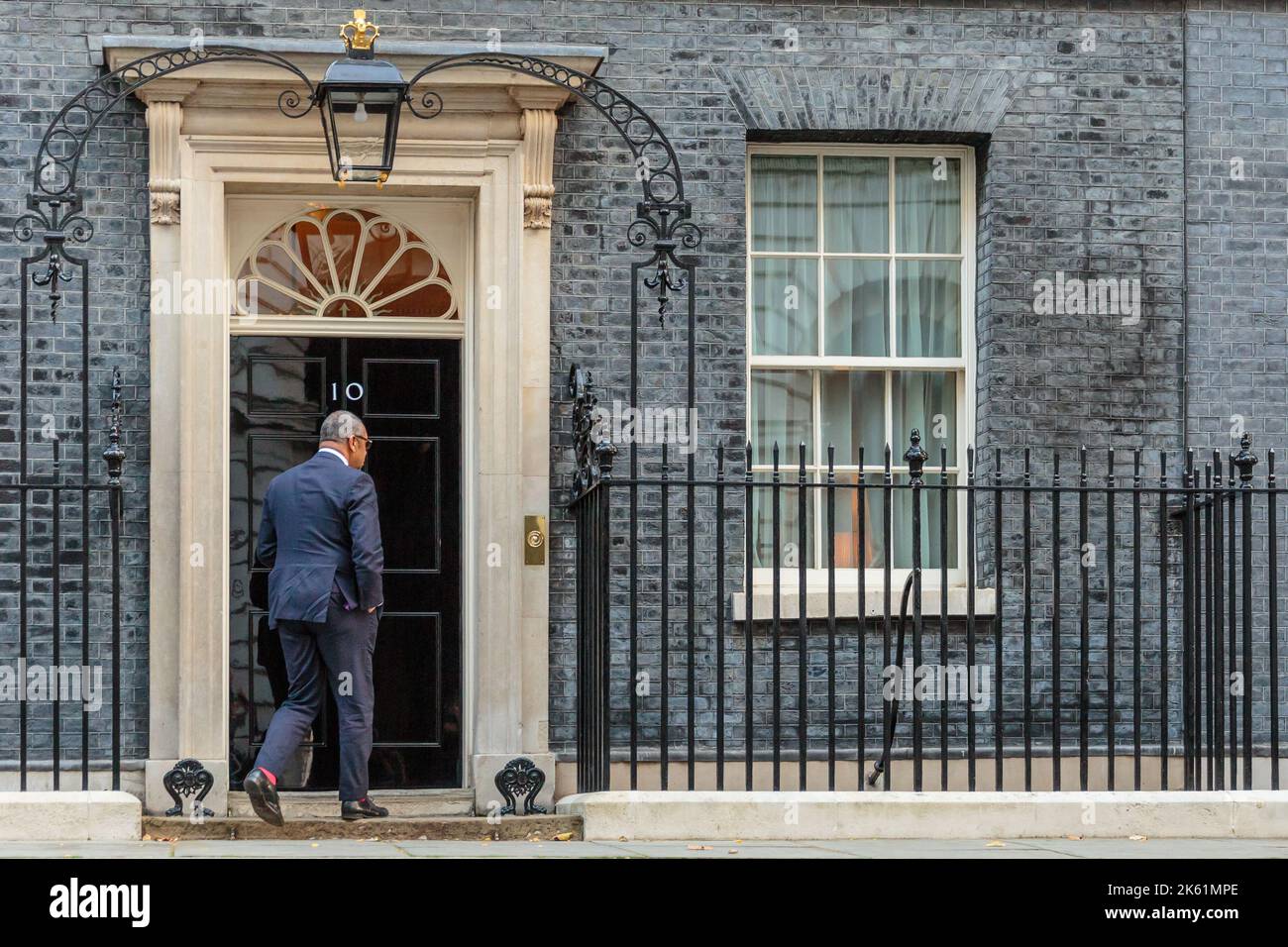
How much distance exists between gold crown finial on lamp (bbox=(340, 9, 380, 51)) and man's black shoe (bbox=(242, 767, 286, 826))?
10.9ft

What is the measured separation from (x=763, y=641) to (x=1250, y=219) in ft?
11.5

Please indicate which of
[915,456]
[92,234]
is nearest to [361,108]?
[92,234]

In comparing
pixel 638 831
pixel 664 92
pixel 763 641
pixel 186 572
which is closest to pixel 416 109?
pixel 664 92

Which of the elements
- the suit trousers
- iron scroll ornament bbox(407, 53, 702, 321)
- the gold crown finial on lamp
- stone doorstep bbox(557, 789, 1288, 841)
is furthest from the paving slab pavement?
the gold crown finial on lamp

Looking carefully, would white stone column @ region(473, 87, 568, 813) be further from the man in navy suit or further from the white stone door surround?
the man in navy suit

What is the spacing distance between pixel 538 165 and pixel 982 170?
2.42 meters

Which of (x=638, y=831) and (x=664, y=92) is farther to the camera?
(x=664, y=92)

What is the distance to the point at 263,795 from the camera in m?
7.56

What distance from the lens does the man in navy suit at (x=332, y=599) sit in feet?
26.0

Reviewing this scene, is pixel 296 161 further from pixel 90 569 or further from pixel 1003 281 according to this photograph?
pixel 1003 281

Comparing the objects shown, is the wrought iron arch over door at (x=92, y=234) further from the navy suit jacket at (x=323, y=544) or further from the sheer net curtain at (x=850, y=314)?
the navy suit jacket at (x=323, y=544)

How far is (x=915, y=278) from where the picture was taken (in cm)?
1043

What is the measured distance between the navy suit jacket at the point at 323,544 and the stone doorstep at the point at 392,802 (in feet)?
6.34

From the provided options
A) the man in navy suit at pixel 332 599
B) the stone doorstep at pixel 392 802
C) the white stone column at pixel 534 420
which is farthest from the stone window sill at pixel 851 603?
the man in navy suit at pixel 332 599
